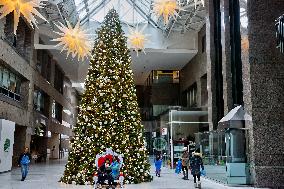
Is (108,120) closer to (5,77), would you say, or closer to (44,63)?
(5,77)

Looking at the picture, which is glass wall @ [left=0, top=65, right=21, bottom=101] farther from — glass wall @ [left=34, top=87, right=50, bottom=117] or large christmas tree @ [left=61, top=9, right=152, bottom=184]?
large christmas tree @ [left=61, top=9, right=152, bottom=184]

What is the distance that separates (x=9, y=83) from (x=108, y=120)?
15.4 metres

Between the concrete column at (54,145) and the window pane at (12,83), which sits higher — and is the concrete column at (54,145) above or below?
below

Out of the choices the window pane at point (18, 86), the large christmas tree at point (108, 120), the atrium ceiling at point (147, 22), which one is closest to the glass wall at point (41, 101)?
the atrium ceiling at point (147, 22)

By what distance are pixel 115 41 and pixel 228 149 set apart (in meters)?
6.65

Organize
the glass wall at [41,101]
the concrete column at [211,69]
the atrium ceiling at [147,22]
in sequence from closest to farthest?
the concrete column at [211,69] → the atrium ceiling at [147,22] → the glass wall at [41,101]

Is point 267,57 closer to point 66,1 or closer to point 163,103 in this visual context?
point 66,1

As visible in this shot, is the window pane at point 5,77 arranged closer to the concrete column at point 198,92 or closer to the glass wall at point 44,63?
the glass wall at point 44,63

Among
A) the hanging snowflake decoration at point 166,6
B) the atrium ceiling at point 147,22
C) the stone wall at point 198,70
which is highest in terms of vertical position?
the atrium ceiling at point 147,22

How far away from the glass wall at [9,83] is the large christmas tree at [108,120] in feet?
41.7

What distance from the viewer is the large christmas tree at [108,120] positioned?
43.2 ft

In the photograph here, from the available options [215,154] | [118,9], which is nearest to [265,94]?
[215,154]

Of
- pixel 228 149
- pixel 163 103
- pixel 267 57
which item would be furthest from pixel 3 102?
pixel 163 103

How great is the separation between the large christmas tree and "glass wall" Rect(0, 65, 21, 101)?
12.7 meters
